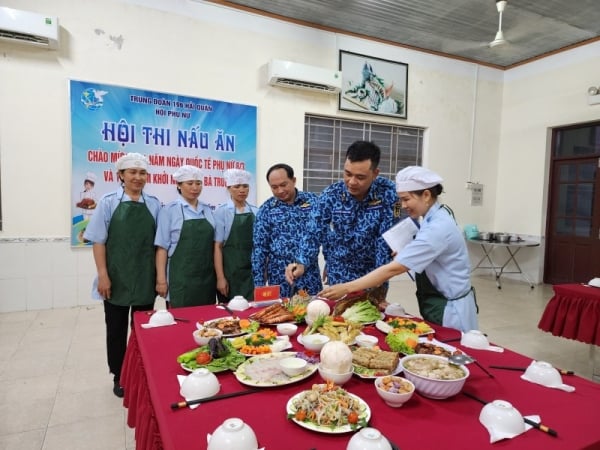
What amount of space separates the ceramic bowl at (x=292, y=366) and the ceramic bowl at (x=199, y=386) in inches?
8.1

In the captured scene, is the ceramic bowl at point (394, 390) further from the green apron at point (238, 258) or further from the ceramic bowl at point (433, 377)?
the green apron at point (238, 258)

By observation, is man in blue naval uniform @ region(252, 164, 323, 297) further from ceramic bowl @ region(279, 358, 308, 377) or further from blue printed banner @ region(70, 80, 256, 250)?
blue printed banner @ region(70, 80, 256, 250)

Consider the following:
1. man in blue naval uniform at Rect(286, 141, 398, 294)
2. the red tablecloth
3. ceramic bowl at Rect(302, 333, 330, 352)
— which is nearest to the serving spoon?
ceramic bowl at Rect(302, 333, 330, 352)

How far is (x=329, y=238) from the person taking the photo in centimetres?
227

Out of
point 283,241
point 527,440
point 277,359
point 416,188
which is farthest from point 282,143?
point 527,440

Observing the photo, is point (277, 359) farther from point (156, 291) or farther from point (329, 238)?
point (156, 291)

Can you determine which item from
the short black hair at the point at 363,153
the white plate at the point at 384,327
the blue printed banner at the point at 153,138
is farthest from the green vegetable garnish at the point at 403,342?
the blue printed banner at the point at 153,138

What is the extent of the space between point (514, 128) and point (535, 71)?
97 centimetres

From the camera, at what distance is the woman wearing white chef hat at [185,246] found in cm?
245

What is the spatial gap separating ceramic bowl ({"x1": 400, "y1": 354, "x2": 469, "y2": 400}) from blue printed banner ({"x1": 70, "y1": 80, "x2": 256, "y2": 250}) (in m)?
4.10

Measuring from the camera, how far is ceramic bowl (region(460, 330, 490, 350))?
1.44 meters

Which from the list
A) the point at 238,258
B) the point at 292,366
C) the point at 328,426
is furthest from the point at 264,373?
the point at 238,258

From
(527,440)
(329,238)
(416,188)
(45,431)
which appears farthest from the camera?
(329,238)

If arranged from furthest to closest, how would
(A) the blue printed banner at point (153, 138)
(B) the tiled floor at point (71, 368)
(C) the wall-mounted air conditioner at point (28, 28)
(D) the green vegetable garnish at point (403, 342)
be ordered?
(A) the blue printed banner at point (153, 138) → (C) the wall-mounted air conditioner at point (28, 28) → (B) the tiled floor at point (71, 368) → (D) the green vegetable garnish at point (403, 342)
